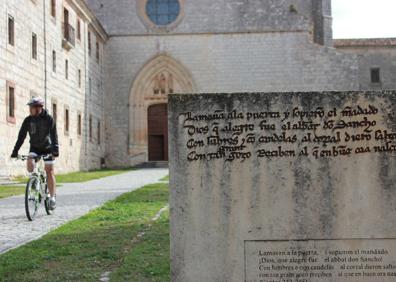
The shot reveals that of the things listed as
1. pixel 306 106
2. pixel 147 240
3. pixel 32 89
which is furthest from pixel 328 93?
pixel 32 89

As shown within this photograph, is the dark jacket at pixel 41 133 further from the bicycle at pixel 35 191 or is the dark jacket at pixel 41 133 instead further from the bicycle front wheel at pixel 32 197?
the bicycle front wheel at pixel 32 197

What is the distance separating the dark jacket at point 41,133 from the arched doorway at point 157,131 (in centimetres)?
2984

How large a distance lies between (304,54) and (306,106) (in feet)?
111

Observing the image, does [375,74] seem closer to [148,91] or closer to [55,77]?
[148,91]

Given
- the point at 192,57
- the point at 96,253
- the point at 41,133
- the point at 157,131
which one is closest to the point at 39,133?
the point at 41,133

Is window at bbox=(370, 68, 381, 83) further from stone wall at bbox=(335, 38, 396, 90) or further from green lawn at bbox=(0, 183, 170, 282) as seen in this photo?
green lawn at bbox=(0, 183, 170, 282)

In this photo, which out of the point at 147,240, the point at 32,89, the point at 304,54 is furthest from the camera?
the point at 304,54

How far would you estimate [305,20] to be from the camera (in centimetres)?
3781

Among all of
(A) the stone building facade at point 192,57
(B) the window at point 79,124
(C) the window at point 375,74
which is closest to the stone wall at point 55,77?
(B) the window at point 79,124

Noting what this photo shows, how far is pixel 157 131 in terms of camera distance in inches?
1558

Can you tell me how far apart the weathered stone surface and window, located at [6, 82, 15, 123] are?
19.1 metres

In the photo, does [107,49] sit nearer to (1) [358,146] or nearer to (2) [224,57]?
(2) [224,57]

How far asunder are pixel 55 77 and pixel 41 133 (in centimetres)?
1988

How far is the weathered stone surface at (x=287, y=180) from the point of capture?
4641 millimetres
